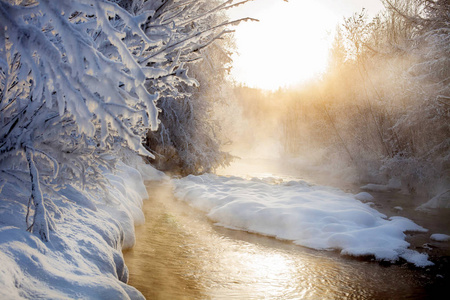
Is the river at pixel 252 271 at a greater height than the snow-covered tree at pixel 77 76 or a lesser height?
lesser

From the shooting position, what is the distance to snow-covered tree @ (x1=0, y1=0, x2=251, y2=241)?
1.22 m

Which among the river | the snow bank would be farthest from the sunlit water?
the snow bank

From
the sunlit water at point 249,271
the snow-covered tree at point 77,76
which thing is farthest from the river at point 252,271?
the snow-covered tree at point 77,76

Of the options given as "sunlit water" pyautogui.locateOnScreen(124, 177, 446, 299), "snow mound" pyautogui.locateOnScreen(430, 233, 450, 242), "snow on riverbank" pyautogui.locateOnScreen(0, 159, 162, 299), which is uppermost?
"snow mound" pyautogui.locateOnScreen(430, 233, 450, 242)

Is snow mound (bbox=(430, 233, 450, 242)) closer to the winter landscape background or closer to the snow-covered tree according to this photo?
the winter landscape background

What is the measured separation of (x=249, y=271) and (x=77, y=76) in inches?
158

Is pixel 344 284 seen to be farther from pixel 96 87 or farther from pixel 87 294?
pixel 96 87

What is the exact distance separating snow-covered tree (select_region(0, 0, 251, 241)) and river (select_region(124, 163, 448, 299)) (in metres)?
1.77

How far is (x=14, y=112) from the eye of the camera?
233 cm

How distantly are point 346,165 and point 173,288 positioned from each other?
18801 mm

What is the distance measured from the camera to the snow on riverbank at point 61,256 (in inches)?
69.7

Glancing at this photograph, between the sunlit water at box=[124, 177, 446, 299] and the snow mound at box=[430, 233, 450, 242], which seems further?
the snow mound at box=[430, 233, 450, 242]

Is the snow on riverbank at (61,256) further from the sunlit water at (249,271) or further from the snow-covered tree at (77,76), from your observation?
the sunlit water at (249,271)

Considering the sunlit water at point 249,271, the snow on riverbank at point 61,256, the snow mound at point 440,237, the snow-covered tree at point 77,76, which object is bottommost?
the sunlit water at point 249,271
